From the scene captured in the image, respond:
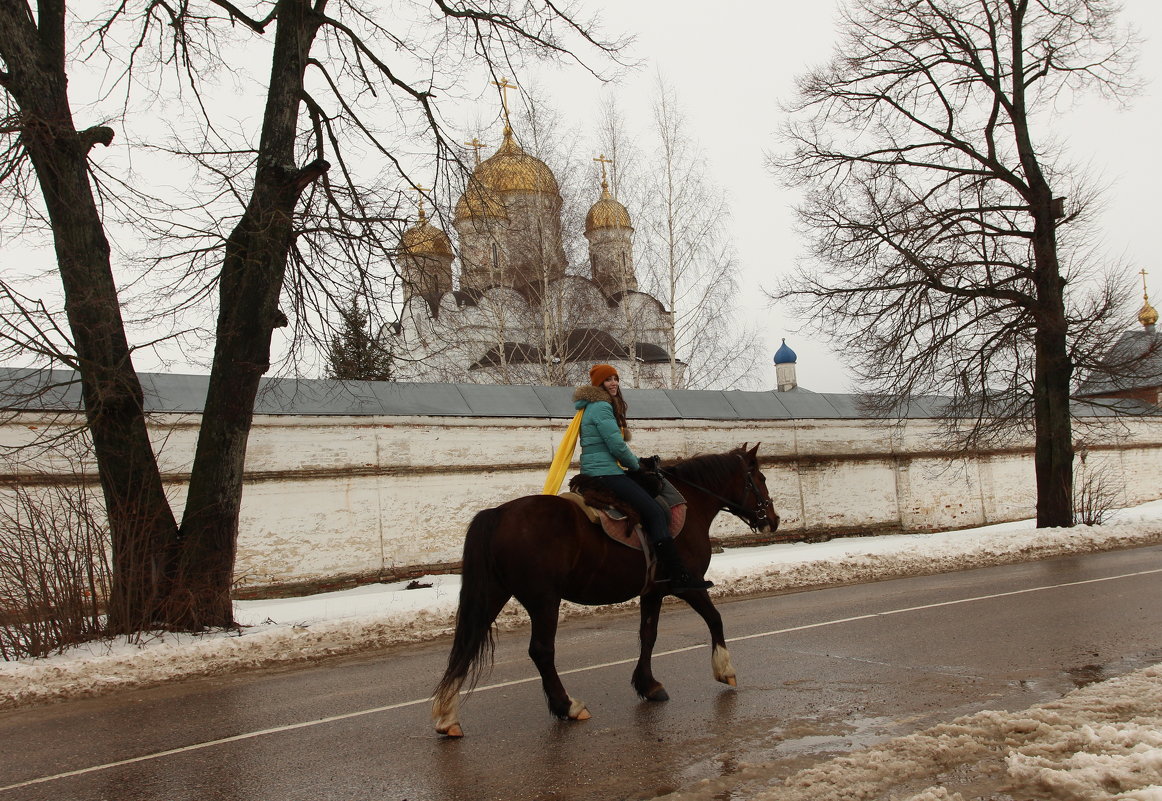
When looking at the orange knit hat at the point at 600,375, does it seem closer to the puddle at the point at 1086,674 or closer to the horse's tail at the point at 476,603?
the horse's tail at the point at 476,603

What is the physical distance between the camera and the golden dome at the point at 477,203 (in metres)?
12.5

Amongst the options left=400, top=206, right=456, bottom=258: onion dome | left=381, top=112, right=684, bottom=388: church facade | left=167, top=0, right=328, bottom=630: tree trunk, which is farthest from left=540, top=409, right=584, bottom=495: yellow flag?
left=381, top=112, right=684, bottom=388: church facade

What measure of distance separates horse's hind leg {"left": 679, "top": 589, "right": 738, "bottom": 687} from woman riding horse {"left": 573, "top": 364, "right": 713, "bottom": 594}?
9cm

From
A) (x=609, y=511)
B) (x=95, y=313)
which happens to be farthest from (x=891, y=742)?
(x=95, y=313)

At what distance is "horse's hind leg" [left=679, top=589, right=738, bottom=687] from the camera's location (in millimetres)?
6645

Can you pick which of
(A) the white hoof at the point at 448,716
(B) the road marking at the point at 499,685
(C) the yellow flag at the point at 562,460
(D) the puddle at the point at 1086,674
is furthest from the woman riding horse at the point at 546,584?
(D) the puddle at the point at 1086,674

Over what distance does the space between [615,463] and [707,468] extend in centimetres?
125

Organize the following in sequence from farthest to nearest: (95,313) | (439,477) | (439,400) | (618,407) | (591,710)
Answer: (439,400)
(439,477)
(95,313)
(618,407)
(591,710)

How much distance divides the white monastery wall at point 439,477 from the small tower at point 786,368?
282 inches

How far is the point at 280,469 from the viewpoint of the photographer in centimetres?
1443

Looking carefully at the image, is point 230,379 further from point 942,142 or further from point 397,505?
point 942,142

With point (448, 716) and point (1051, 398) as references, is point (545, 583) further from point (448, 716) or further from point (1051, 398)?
point (1051, 398)

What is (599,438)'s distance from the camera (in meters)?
6.72

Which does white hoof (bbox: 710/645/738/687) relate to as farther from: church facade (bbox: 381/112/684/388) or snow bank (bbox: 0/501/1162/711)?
church facade (bbox: 381/112/684/388)
